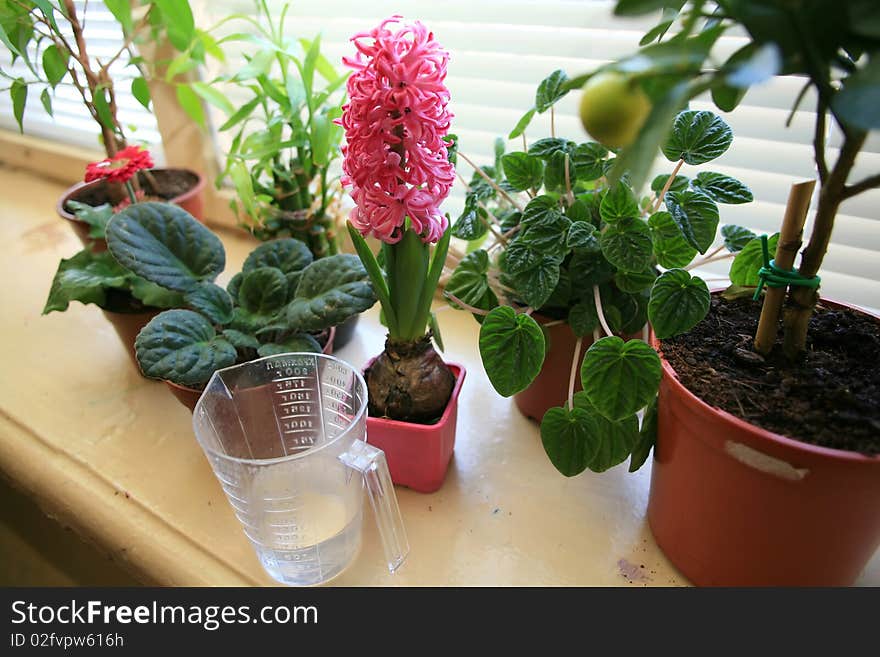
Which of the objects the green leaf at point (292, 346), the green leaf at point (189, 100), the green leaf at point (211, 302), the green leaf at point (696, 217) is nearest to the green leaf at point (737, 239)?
the green leaf at point (696, 217)

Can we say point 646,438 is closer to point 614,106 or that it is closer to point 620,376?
point 620,376

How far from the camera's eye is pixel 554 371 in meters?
0.68

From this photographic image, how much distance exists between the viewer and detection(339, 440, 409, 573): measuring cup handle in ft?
1.69

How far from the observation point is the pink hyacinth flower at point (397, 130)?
0.47 metres

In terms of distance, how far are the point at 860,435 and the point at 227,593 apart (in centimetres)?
55

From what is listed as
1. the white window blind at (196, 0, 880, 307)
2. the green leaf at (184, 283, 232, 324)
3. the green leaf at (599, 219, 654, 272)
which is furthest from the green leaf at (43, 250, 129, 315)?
the green leaf at (599, 219, 654, 272)

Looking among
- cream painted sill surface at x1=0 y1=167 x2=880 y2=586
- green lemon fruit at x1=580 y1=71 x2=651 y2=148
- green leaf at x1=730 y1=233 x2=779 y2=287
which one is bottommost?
cream painted sill surface at x1=0 y1=167 x2=880 y2=586

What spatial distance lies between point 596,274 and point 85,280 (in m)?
0.59

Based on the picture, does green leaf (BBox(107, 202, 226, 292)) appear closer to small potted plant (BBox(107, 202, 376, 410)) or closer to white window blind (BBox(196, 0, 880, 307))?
small potted plant (BBox(107, 202, 376, 410))

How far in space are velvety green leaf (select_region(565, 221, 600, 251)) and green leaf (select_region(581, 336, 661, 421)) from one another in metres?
0.11

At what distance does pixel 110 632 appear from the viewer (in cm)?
57

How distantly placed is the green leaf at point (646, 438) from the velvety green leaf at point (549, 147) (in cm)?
28

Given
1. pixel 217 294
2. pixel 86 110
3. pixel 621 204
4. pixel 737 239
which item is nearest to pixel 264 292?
pixel 217 294

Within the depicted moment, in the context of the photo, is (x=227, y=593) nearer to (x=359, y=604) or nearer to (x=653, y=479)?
(x=359, y=604)
